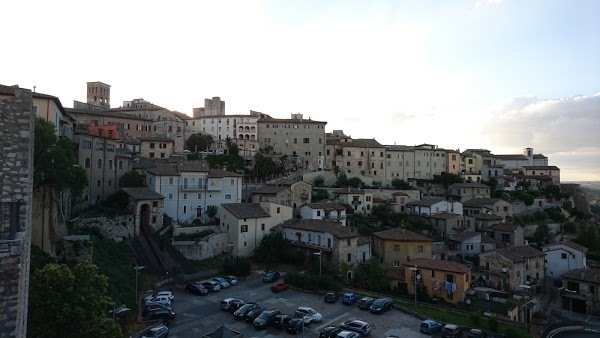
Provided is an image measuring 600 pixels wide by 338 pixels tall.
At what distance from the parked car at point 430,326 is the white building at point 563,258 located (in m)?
25.6

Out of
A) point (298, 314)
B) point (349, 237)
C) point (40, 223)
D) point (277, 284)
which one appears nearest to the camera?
point (40, 223)

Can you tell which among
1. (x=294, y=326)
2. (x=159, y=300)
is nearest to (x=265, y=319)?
(x=294, y=326)

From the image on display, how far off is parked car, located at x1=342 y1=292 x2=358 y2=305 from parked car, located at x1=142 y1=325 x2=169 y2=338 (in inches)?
508

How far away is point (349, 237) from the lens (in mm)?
37469

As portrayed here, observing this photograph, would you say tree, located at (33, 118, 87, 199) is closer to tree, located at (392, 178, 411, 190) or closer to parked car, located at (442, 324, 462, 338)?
parked car, located at (442, 324, 462, 338)

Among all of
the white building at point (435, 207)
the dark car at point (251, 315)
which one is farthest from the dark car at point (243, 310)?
the white building at point (435, 207)

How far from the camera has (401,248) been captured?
39.7 meters

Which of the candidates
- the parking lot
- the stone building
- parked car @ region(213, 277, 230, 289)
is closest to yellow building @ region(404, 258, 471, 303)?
the parking lot

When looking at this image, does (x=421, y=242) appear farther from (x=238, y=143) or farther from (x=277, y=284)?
(x=238, y=143)

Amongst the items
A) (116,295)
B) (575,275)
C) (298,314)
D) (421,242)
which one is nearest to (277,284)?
(298,314)

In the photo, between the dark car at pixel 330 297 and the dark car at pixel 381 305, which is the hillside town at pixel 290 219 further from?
the dark car at pixel 330 297

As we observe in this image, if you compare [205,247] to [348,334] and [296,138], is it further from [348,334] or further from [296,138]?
[296,138]

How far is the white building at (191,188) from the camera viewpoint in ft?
142

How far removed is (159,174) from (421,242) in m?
26.6
